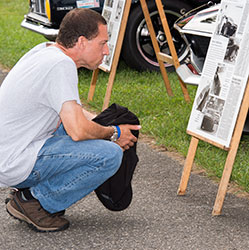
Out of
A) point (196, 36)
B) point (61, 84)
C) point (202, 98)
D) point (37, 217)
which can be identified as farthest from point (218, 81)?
point (196, 36)

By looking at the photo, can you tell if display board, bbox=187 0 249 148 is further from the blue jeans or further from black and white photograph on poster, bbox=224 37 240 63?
the blue jeans

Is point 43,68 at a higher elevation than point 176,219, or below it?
higher

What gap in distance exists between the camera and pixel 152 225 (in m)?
4.02

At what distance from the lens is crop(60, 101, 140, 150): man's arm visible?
3.50 metres

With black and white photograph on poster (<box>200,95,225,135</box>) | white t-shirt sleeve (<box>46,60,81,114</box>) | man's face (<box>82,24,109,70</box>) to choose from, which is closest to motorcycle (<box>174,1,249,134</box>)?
black and white photograph on poster (<box>200,95,225,135</box>)

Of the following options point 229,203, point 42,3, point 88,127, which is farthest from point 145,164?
point 42,3

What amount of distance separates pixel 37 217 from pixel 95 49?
1146 mm

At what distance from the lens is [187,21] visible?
20.4 feet

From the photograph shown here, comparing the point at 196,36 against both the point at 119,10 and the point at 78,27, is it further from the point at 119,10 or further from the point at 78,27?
the point at 78,27

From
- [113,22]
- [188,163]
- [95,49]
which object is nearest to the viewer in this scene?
[95,49]

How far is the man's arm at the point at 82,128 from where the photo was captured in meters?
3.50

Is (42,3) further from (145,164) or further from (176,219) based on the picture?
(176,219)

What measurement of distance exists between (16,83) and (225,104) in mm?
1419

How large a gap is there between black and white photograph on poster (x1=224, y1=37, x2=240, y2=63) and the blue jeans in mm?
1007
